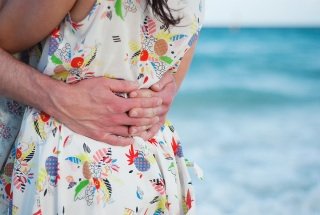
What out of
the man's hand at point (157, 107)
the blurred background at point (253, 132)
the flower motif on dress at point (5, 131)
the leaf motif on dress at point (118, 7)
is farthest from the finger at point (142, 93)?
the blurred background at point (253, 132)

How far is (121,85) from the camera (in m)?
1.42

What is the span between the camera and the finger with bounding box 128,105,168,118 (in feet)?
4.79

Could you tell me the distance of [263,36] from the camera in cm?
2994

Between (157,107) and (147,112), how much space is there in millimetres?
55

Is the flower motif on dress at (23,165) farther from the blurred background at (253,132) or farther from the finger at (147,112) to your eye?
the blurred background at (253,132)

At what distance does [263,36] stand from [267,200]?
84.3 ft

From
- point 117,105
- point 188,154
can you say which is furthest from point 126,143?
point 188,154

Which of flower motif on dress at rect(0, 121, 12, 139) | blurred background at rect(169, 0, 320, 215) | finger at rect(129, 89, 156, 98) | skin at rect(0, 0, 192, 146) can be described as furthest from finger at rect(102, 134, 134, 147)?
blurred background at rect(169, 0, 320, 215)

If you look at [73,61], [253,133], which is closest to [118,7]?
[73,61]

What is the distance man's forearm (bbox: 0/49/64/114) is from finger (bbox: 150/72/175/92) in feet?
0.88

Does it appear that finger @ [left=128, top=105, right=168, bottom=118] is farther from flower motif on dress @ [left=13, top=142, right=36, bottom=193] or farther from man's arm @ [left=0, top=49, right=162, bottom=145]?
flower motif on dress @ [left=13, top=142, right=36, bottom=193]

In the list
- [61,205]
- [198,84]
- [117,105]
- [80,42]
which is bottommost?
[198,84]

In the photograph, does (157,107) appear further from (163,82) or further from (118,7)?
(118,7)

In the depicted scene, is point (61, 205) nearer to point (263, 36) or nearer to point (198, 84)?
point (198, 84)
